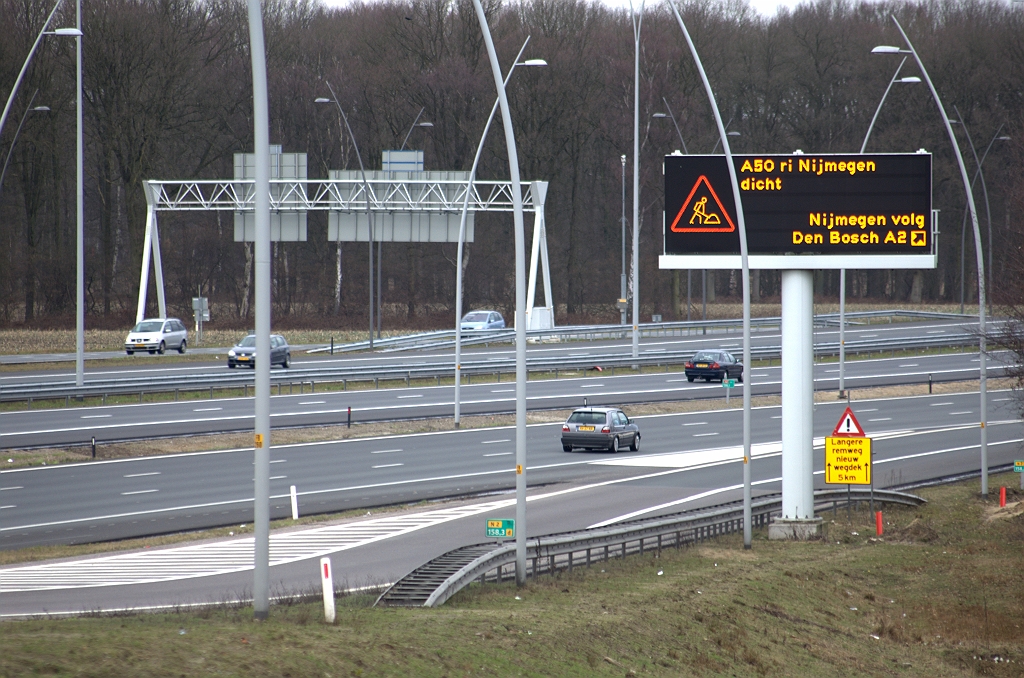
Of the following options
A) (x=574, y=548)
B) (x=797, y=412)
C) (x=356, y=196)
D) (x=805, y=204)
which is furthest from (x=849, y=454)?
(x=356, y=196)

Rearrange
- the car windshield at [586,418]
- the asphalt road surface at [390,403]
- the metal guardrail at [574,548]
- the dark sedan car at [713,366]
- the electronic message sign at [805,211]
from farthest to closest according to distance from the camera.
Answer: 1. the dark sedan car at [713,366]
2. the asphalt road surface at [390,403]
3. the car windshield at [586,418]
4. the electronic message sign at [805,211]
5. the metal guardrail at [574,548]

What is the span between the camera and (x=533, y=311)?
66125mm

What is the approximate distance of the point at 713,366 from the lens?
52.6 m

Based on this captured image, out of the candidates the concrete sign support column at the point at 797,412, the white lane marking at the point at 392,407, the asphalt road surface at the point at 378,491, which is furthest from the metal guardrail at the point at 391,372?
the concrete sign support column at the point at 797,412

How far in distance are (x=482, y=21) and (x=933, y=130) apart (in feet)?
235

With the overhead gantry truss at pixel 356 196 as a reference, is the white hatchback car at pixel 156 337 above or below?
below

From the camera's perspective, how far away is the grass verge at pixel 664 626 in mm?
10562

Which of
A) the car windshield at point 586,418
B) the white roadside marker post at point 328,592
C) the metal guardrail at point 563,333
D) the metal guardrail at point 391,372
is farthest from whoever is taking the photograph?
the metal guardrail at point 563,333

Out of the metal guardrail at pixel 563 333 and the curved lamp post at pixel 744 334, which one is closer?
the curved lamp post at pixel 744 334

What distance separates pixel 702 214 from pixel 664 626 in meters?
10.9

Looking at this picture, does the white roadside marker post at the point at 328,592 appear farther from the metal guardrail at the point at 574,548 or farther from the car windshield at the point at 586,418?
the car windshield at the point at 586,418

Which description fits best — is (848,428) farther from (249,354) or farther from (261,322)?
(249,354)

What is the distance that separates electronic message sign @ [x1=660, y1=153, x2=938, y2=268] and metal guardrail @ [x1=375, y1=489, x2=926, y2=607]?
16.8 ft

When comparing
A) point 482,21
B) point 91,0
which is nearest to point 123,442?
point 482,21
